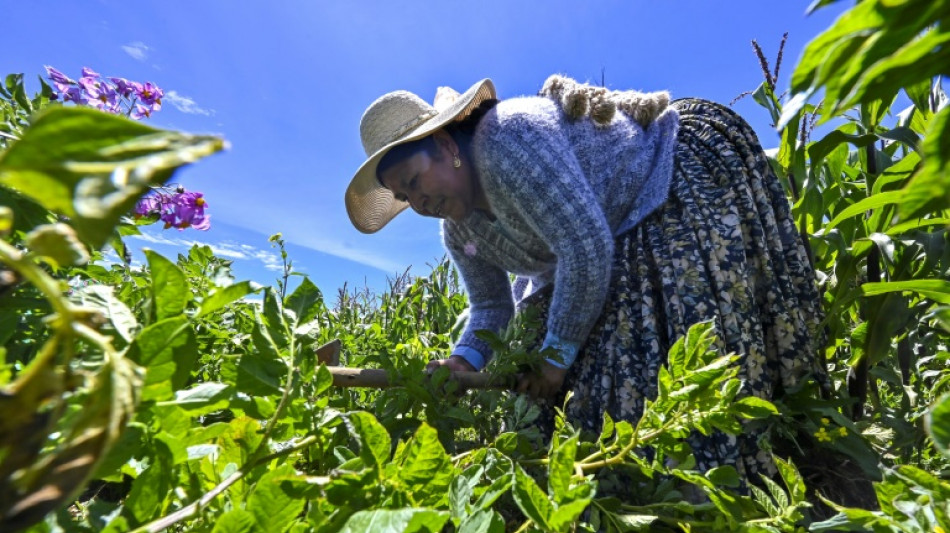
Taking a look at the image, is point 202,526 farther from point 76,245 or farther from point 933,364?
point 933,364

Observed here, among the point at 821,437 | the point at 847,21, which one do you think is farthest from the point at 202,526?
the point at 821,437

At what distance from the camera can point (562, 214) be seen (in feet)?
5.24

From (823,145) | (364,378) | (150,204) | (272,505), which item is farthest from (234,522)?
(150,204)

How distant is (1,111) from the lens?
936mm

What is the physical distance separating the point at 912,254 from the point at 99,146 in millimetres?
1641

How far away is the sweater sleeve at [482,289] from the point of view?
214cm

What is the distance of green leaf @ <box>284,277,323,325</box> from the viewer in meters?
0.43

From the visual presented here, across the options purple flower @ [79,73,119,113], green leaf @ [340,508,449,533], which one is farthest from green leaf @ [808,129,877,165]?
purple flower @ [79,73,119,113]

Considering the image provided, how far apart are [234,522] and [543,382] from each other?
48.3 inches

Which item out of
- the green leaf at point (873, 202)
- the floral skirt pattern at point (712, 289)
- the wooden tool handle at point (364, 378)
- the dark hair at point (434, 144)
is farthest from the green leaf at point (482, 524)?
the dark hair at point (434, 144)

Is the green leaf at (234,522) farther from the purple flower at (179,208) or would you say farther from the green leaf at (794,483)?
the purple flower at (179,208)

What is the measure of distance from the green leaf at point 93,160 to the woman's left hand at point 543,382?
1.26m

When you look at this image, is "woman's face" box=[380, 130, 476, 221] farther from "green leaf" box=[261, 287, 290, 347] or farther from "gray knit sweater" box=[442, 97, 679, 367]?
"green leaf" box=[261, 287, 290, 347]

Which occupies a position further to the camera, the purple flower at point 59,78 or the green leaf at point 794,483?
the purple flower at point 59,78
